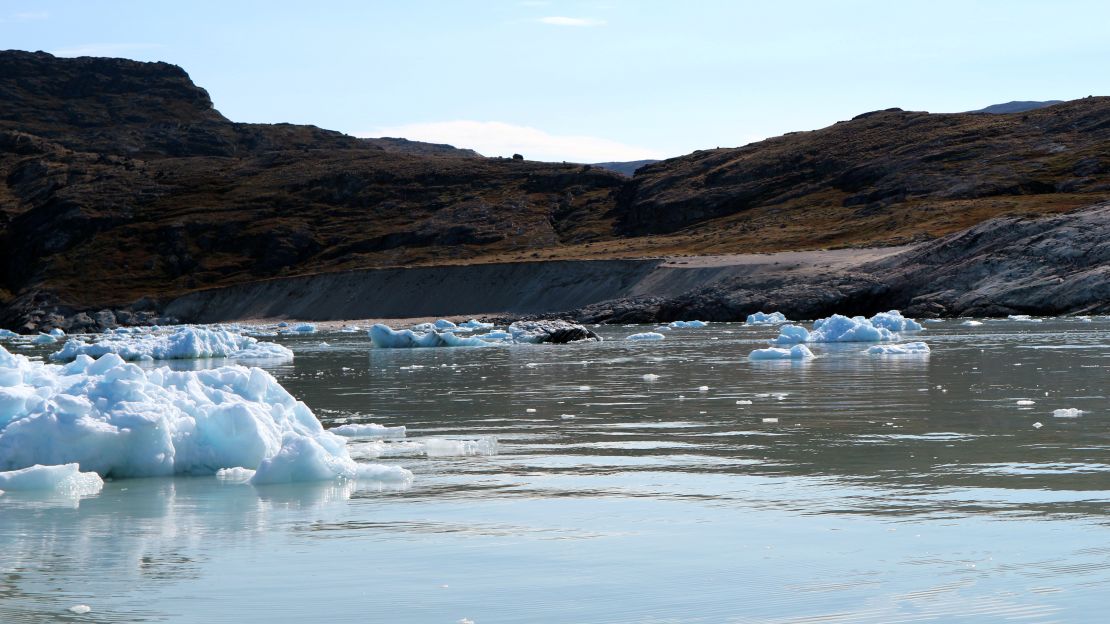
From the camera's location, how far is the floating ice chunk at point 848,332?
42.2m

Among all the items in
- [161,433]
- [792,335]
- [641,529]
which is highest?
[792,335]

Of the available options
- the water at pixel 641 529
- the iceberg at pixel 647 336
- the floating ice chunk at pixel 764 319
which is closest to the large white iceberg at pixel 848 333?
the iceberg at pixel 647 336

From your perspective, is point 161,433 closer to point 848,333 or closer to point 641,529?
point 641,529

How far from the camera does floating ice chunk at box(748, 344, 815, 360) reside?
33.4 m

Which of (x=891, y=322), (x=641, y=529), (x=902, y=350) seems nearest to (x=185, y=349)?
(x=902, y=350)

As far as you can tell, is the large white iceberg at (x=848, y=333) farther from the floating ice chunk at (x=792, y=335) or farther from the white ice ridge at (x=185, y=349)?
the white ice ridge at (x=185, y=349)

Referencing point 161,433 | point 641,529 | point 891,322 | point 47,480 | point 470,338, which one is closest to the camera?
point 641,529

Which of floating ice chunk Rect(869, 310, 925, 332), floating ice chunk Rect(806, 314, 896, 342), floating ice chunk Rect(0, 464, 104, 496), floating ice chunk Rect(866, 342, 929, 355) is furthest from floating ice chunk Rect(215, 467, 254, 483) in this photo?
floating ice chunk Rect(869, 310, 925, 332)

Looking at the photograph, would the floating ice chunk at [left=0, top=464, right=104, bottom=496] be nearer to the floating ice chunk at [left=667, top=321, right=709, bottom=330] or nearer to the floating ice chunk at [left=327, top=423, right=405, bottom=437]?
the floating ice chunk at [left=327, top=423, right=405, bottom=437]

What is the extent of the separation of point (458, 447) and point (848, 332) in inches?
1109

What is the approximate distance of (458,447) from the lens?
1625 cm

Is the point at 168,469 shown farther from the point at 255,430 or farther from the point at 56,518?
the point at 56,518

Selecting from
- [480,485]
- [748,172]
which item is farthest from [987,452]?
[748,172]

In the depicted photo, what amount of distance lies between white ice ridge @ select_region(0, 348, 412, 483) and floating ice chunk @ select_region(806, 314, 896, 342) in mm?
29628
